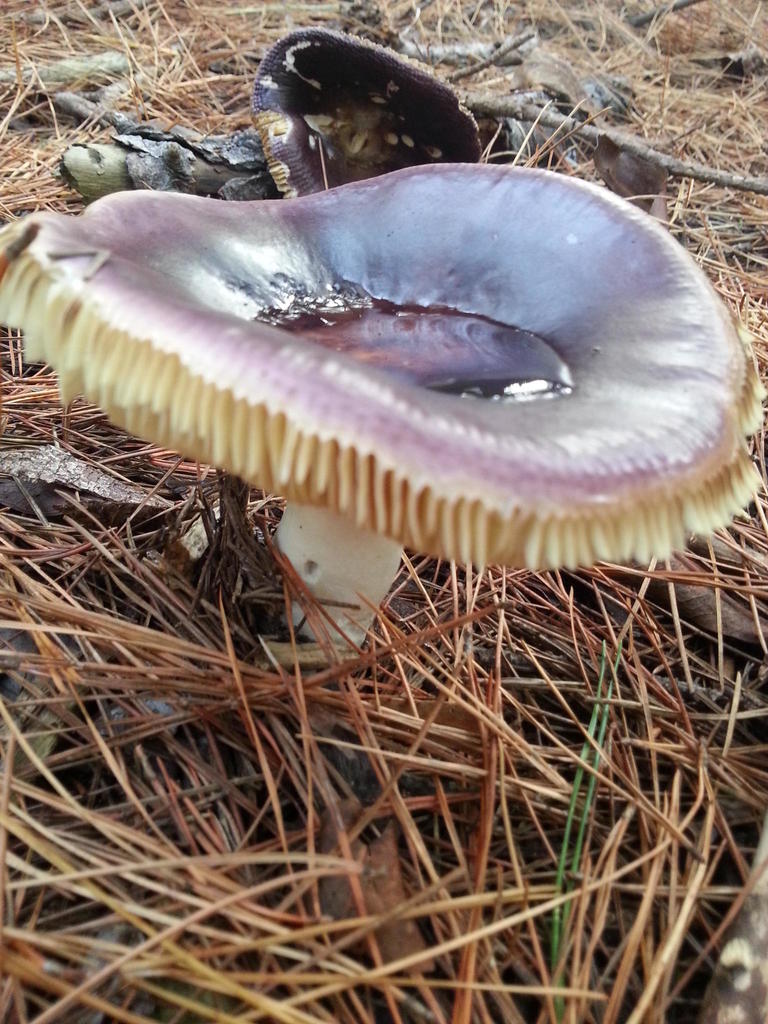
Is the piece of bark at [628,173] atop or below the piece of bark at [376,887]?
atop

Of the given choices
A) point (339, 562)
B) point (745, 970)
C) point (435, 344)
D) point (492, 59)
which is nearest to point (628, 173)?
point (492, 59)

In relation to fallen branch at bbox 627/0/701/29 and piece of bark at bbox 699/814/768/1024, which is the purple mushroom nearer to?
piece of bark at bbox 699/814/768/1024

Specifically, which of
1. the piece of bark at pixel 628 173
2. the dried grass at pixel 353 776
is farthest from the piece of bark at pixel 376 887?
the piece of bark at pixel 628 173

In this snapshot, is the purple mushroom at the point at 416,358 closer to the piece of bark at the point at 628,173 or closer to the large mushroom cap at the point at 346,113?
the large mushroom cap at the point at 346,113

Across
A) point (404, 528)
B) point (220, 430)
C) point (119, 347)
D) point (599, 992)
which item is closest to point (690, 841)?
point (599, 992)

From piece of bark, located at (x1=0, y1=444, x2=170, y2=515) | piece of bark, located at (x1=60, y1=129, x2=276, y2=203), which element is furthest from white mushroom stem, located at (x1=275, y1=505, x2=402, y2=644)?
piece of bark, located at (x1=60, y1=129, x2=276, y2=203)

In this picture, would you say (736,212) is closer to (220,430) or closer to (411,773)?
(411,773)
